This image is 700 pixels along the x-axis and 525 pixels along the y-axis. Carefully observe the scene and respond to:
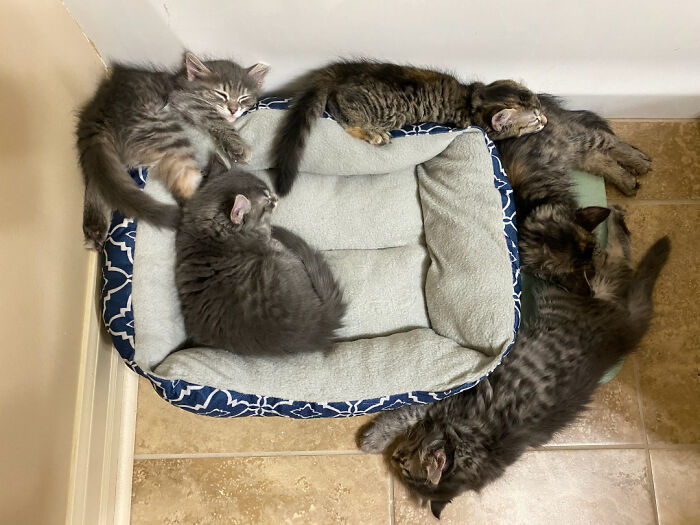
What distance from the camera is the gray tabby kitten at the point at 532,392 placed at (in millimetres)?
1641

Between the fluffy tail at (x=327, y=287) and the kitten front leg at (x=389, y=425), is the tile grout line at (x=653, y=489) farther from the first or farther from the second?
the fluffy tail at (x=327, y=287)

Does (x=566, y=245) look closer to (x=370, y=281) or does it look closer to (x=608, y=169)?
(x=608, y=169)

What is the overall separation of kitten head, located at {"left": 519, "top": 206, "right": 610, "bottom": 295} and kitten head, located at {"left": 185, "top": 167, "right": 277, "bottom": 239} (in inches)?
38.3

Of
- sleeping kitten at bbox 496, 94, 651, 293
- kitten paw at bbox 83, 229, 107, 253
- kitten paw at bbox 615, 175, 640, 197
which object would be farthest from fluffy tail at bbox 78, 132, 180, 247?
kitten paw at bbox 615, 175, 640, 197

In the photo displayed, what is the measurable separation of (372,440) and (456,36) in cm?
148

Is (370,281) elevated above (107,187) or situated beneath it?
situated beneath

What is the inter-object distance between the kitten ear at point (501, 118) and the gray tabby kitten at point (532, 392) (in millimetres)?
592

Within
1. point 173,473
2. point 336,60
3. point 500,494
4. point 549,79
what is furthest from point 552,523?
point 336,60

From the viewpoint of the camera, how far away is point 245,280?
157cm

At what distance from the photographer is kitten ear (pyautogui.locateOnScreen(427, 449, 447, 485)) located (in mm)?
1589

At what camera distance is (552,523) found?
1849 mm

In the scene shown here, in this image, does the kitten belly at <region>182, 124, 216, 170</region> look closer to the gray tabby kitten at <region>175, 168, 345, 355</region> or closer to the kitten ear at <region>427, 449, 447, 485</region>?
the gray tabby kitten at <region>175, 168, 345, 355</region>

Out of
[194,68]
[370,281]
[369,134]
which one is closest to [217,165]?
[194,68]

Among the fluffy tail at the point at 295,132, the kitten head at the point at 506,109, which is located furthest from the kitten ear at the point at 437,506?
the kitten head at the point at 506,109
